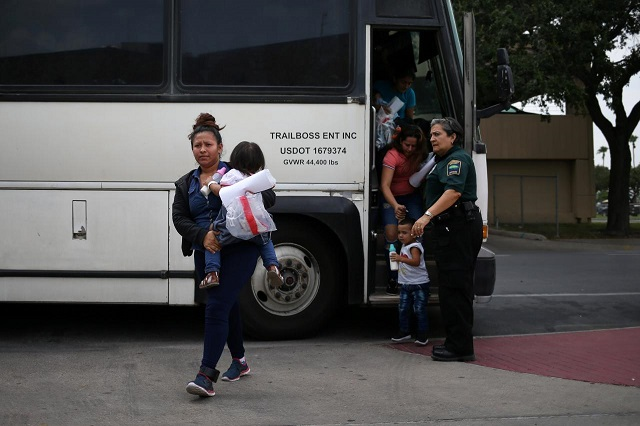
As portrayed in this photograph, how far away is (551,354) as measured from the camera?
7680mm

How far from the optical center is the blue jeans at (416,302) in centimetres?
788

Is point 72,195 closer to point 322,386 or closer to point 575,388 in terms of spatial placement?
point 322,386

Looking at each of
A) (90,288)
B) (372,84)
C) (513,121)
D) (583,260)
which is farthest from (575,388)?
(513,121)

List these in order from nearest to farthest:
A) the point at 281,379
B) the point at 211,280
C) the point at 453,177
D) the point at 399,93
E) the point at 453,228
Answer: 1. the point at 211,280
2. the point at 281,379
3. the point at 453,177
4. the point at 453,228
5. the point at 399,93

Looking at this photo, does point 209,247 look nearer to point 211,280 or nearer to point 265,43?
point 211,280

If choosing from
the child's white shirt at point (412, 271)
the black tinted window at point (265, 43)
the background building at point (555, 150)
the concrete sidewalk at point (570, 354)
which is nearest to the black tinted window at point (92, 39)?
the black tinted window at point (265, 43)

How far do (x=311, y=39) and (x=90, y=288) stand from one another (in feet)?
9.24

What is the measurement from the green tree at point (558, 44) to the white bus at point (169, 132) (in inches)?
632

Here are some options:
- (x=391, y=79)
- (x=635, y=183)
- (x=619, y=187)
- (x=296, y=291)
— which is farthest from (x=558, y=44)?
(x=635, y=183)

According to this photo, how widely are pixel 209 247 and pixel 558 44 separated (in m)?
20.8

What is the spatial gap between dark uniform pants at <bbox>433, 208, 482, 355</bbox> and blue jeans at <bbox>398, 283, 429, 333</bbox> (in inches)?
21.2

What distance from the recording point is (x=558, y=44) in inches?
984

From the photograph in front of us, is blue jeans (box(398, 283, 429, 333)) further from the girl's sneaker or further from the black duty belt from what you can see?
the girl's sneaker

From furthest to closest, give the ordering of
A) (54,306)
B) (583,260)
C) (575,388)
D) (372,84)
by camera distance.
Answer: (583,260) → (54,306) → (372,84) → (575,388)
